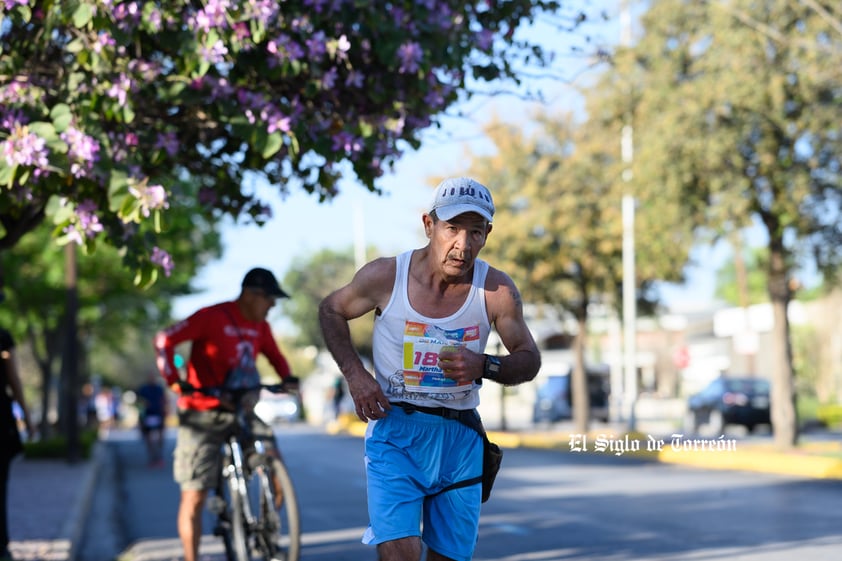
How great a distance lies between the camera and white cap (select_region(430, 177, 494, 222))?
4.64 metres

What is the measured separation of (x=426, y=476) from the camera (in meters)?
4.85

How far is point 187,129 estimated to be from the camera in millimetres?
8219

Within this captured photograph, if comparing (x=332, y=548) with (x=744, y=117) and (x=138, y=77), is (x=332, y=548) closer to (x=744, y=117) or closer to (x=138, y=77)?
(x=138, y=77)

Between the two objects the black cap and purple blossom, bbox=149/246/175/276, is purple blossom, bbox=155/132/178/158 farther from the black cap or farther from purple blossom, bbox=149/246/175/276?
the black cap

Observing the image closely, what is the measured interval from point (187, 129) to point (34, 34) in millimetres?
1072

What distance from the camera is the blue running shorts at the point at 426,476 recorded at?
480 centimetres

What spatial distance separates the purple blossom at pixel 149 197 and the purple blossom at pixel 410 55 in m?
1.57

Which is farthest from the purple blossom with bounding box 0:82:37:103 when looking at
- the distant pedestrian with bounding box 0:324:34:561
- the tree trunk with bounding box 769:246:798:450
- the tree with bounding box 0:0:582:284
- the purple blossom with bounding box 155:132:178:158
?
the tree trunk with bounding box 769:246:798:450

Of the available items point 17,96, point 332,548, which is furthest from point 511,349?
point 332,548

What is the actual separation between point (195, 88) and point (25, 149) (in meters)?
1.13

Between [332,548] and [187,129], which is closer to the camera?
[187,129]

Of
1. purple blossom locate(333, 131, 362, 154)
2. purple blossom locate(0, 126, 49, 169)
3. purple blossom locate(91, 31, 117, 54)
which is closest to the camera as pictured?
purple blossom locate(0, 126, 49, 169)

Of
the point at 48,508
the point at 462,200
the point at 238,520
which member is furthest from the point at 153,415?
the point at 462,200

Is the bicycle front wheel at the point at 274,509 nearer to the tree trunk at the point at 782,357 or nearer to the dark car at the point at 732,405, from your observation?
the tree trunk at the point at 782,357
